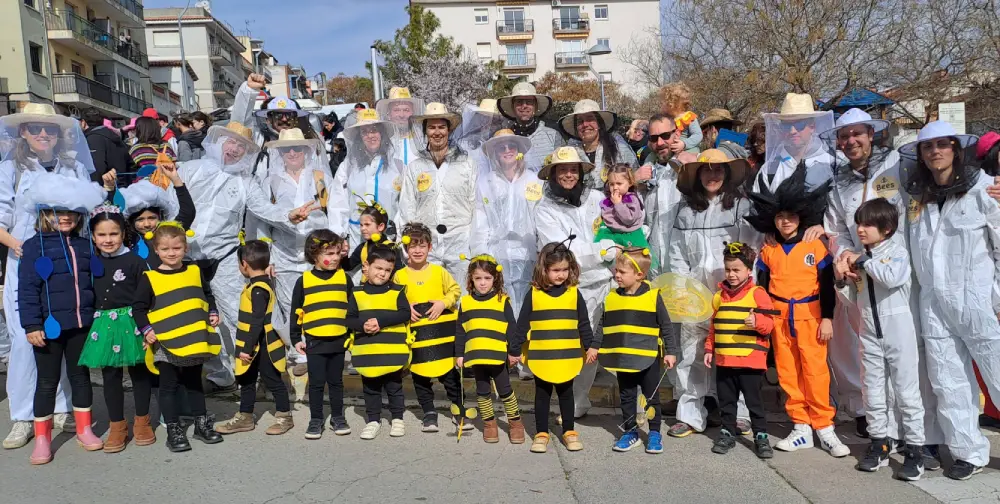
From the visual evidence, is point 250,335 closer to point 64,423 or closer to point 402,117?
point 64,423

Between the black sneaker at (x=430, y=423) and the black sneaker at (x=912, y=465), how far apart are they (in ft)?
9.10

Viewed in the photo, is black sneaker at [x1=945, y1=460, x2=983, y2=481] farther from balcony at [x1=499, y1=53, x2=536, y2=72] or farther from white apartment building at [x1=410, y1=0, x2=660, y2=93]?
balcony at [x1=499, y1=53, x2=536, y2=72]

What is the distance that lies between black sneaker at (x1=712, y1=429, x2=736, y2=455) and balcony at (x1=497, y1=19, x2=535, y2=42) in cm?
4883

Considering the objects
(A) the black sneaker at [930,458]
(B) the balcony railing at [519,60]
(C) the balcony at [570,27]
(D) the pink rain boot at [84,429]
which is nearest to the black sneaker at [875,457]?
(A) the black sneaker at [930,458]

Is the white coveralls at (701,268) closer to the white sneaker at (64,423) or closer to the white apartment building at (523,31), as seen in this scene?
the white sneaker at (64,423)

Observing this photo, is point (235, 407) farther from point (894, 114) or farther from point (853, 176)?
point (894, 114)

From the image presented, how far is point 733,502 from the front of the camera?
358cm

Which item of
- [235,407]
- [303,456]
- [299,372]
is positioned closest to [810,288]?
[303,456]

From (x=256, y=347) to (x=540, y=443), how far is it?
6.49ft

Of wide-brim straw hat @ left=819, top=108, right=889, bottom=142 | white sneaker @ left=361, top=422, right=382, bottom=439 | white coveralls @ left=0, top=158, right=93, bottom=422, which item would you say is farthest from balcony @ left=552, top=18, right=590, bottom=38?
white sneaker @ left=361, top=422, right=382, bottom=439

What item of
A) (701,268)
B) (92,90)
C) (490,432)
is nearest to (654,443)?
(490,432)

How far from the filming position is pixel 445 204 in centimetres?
548

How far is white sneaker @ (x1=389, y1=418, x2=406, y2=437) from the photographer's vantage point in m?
4.68

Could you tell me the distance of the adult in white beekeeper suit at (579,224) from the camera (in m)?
4.81
